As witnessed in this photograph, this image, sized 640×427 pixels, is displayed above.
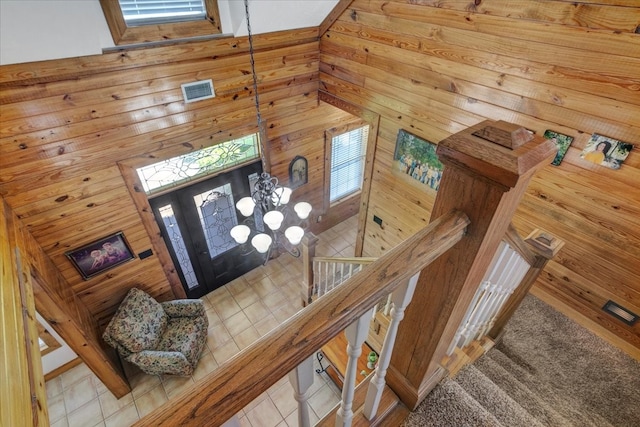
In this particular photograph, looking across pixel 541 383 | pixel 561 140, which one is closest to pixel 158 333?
pixel 541 383

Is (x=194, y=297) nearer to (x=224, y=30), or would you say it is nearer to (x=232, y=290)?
(x=232, y=290)

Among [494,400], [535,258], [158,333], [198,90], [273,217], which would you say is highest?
[198,90]

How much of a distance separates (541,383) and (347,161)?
4100mm

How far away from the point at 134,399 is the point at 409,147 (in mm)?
4151

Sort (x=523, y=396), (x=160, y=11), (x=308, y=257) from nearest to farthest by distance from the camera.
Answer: (x=523, y=396)
(x=160, y=11)
(x=308, y=257)

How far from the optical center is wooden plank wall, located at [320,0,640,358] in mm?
2098

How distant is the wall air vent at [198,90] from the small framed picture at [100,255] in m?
1.60

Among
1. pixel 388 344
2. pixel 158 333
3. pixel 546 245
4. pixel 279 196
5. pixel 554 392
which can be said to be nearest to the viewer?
pixel 388 344

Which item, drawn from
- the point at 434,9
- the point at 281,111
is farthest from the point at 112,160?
the point at 434,9

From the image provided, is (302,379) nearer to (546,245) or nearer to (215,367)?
(546,245)

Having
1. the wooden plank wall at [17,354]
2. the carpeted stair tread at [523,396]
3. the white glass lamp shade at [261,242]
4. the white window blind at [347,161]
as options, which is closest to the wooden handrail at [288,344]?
the wooden plank wall at [17,354]

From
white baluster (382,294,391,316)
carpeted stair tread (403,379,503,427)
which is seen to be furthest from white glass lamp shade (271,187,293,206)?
carpeted stair tread (403,379,503,427)

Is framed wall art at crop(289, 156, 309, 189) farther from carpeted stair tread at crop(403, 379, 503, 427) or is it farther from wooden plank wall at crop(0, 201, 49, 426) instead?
carpeted stair tread at crop(403, 379, 503, 427)

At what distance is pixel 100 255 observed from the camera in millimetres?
3514
